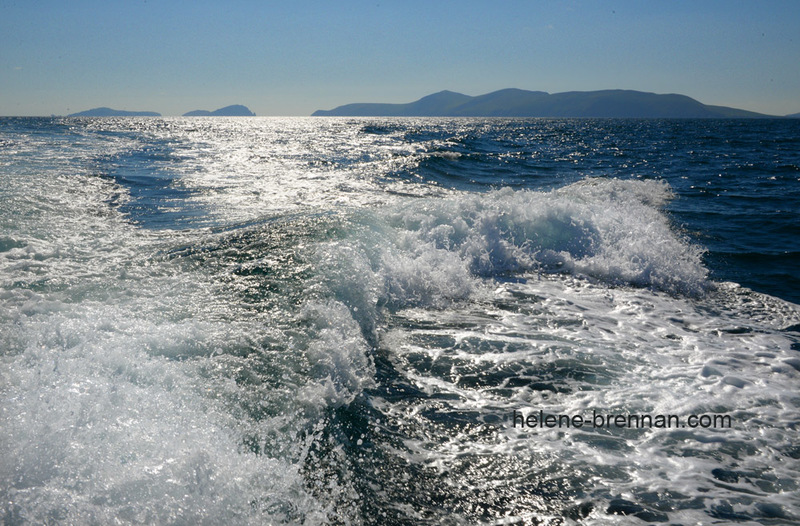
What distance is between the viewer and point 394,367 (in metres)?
4.66

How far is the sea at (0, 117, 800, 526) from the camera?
2818mm

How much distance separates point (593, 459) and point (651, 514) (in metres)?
0.52

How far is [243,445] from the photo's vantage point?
10.1 ft

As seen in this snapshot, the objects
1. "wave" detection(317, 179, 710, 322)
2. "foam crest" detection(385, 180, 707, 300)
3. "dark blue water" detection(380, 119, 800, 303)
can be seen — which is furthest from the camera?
"dark blue water" detection(380, 119, 800, 303)

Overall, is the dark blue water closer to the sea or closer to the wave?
the sea

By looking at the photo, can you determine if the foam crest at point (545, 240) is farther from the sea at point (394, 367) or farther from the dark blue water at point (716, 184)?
the dark blue water at point (716, 184)

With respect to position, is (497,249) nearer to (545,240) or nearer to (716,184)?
(545,240)

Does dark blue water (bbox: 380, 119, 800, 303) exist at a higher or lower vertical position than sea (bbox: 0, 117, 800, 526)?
higher

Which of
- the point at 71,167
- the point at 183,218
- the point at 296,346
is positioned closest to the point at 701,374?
the point at 296,346

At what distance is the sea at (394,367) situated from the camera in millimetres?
2818

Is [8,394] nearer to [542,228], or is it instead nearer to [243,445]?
[243,445]

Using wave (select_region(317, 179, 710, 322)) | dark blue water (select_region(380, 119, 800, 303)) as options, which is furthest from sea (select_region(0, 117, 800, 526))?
dark blue water (select_region(380, 119, 800, 303))

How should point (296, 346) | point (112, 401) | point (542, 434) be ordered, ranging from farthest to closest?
point (296, 346) < point (542, 434) < point (112, 401)

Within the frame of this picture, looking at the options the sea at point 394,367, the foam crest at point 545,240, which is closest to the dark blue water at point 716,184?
the sea at point 394,367
